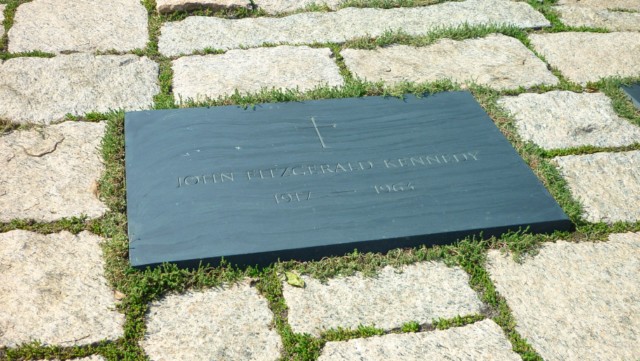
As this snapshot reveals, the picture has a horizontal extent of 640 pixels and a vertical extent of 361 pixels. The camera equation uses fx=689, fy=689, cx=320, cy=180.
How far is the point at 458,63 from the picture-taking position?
3.51 m

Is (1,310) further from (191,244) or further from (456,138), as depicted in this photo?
(456,138)

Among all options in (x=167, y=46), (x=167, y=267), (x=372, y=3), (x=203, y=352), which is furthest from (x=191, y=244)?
(x=372, y=3)

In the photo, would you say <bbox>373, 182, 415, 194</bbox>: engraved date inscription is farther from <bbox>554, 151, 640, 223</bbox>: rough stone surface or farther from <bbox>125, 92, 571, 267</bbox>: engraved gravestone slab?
<bbox>554, 151, 640, 223</bbox>: rough stone surface

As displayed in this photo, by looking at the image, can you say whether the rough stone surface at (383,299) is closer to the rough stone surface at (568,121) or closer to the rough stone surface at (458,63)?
the rough stone surface at (568,121)

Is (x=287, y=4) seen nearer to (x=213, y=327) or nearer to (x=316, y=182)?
(x=316, y=182)

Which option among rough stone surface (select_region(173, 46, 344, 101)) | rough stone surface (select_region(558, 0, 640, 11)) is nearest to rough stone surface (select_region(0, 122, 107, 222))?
rough stone surface (select_region(173, 46, 344, 101))

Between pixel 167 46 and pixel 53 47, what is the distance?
1.83 feet

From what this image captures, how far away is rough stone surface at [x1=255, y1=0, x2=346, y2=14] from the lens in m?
3.97

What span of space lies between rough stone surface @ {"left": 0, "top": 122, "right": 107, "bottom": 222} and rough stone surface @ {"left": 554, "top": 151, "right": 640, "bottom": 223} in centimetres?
186

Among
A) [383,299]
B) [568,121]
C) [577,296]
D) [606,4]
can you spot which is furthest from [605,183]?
[606,4]

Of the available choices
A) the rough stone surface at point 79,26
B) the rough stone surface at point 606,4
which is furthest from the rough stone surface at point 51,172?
the rough stone surface at point 606,4

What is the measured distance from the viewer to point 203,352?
2.03 meters

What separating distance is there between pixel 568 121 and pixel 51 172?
2.24 meters

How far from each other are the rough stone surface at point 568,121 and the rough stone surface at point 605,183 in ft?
0.36
